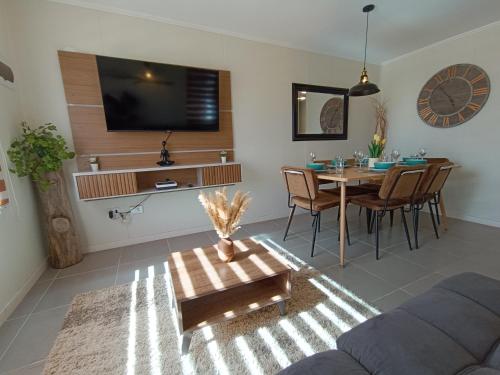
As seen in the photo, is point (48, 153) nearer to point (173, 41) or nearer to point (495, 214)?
point (173, 41)

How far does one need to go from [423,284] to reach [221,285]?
162cm

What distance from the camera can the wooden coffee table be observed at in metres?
1.24

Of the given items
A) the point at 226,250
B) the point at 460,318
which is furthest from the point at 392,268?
the point at 226,250

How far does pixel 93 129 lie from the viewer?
237 centimetres

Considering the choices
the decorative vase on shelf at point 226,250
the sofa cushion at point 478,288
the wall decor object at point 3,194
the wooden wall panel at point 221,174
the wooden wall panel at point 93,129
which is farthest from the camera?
the wooden wall panel at point 221,174

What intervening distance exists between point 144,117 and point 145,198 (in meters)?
0.93

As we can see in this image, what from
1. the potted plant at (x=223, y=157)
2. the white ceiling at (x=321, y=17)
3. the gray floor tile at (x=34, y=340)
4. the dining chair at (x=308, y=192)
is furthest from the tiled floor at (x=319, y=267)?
the white ceiling at (x=321, y=17)

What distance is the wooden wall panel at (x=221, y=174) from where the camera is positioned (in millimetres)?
2719

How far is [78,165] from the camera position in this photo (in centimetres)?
235

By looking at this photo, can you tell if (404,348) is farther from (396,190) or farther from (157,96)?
(157,96)

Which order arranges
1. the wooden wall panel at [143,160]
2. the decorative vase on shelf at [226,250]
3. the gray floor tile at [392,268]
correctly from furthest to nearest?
the wooden wall panel at [143,160] → the gray floor tile at [392,268] → the decorative vase on shelf at [226,250]

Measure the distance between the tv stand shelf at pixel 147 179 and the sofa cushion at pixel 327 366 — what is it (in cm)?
212

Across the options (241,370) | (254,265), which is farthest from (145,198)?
(241,370)

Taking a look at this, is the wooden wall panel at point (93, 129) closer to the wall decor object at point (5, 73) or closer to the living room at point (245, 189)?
the living room at point (245, 189)
